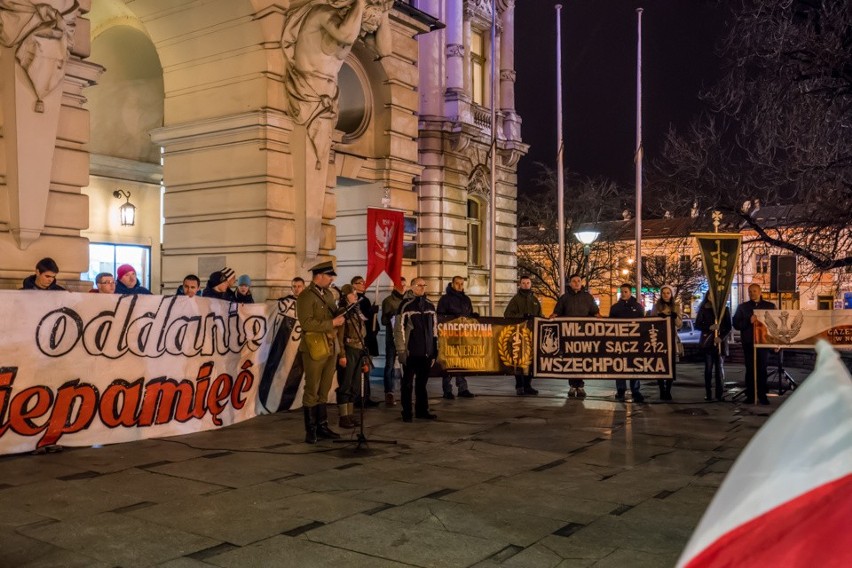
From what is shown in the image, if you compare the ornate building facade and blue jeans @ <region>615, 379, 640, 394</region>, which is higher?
the ornate building facade

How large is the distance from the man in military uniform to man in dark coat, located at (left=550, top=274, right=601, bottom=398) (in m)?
5.58

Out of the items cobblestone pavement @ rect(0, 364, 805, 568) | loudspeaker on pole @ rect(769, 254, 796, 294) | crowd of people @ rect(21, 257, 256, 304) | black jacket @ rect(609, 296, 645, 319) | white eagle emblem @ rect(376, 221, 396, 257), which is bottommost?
cobblestone pavement @ rect(0, 364, 805, 568)

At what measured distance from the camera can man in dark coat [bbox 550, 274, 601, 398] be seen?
14.8m

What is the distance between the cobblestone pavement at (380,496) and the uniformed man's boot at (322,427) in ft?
1.19

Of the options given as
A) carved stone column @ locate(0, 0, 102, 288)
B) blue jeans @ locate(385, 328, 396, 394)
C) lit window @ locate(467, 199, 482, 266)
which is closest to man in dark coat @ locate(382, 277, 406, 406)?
blue jeans @ locate(385, 328, 396, 394)

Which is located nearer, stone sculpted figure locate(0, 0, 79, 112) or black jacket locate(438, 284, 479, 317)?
stone sculpted figure locate(0, 0, 79, 112)

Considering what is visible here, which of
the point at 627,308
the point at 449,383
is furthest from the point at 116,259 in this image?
the point at 627,308

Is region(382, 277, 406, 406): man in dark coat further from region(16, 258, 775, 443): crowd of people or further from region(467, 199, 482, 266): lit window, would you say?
region(467, 199, 482, 266): lit window

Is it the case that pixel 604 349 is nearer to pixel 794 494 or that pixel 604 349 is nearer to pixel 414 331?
pixel 414 331

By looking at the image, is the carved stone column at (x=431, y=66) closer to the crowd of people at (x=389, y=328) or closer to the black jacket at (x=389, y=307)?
the crowd of people at (x=389, y=328)

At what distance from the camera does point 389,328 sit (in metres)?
14.7

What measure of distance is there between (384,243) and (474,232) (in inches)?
513

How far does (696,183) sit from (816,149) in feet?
19.1

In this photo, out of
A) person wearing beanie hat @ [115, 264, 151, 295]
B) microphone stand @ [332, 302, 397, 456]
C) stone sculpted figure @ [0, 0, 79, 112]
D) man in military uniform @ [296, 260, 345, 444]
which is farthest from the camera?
person wearing beanie hat @ [115, 264, 151, 295]
